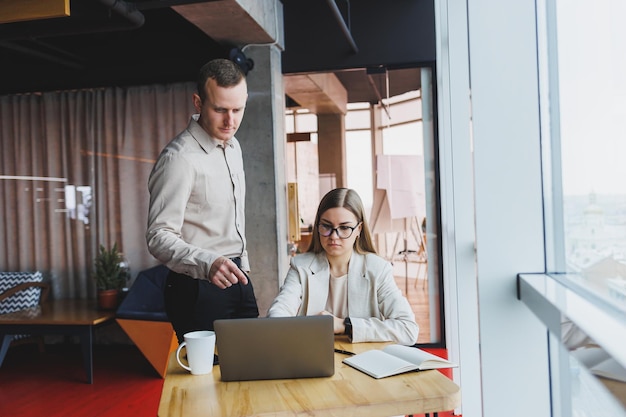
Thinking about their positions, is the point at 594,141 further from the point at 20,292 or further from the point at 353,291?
the point at 20,292

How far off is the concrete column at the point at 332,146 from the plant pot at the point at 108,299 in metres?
2.33

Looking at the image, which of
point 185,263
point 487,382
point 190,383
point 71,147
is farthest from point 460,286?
point 71,147

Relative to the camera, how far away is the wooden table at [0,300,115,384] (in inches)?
199

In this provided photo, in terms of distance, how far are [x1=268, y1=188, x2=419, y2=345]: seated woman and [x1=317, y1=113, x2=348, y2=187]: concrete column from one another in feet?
10.3

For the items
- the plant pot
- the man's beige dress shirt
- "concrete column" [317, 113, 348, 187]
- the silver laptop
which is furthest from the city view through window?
the plant pot

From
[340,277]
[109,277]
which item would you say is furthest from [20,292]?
[340,277]

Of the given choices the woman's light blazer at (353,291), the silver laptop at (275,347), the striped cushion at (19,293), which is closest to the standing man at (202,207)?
the woman's light blazer at (353,291)

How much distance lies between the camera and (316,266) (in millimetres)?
2627

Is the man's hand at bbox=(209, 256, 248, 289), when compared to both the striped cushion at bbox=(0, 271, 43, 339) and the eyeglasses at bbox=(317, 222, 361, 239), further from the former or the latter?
the striped cushion at bbox=(0, 271, 43, 339)

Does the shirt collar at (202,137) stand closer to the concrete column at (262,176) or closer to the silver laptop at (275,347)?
the silver laptop at (275,347)

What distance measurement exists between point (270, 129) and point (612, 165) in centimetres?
392

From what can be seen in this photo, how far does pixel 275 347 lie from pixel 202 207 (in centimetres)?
98

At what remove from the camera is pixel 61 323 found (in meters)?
5.09

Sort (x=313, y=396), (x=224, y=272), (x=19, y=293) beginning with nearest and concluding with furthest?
(x=313, y=396), (x=224, y=272), (x=19, y=293)
